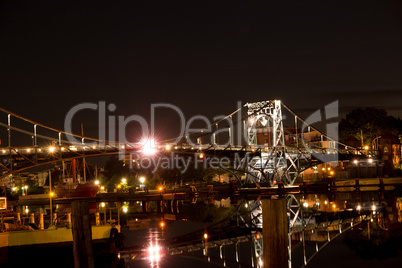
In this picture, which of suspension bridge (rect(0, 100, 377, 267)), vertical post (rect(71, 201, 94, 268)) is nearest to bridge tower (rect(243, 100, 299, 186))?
suspension bridge (rect(0, 100, 377, 267))

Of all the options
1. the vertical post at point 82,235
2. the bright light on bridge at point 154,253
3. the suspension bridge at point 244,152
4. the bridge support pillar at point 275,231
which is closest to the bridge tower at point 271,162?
the suspension bridge at point 244,152

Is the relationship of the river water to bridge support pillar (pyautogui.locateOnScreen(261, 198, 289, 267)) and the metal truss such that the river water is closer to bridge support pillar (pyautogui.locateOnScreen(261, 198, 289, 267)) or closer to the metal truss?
bridge support pillar (pyautogui.locateOnScreen(261, 198, 289, 267))

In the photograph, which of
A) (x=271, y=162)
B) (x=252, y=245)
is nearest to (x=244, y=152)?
(x=271, y=162)

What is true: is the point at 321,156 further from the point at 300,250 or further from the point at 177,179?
the point at 300,250

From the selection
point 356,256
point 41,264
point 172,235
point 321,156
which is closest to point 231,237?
point 172,235

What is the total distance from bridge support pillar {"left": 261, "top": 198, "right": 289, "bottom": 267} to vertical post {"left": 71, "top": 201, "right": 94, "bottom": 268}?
681cm

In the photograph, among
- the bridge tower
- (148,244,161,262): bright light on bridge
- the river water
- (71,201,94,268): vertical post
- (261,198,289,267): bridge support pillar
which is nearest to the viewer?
(261,198,289,267): bridge support pillar

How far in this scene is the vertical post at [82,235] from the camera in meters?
17.2

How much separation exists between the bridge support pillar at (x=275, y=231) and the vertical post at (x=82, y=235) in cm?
681

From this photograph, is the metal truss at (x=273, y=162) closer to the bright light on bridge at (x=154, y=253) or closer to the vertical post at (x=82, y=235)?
the bright light on bridge at (x=154, y=253)

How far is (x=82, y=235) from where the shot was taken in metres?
17.2

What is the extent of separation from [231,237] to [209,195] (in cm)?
2848

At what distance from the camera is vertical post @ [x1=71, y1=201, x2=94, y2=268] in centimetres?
1717

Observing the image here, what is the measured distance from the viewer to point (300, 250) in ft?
82.7
